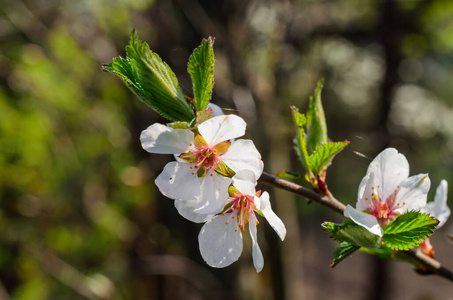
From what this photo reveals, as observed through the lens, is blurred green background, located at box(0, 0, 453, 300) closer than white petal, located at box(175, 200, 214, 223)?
No

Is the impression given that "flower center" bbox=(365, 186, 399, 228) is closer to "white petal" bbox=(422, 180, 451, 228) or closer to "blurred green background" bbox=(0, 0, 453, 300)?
"white petal" bbox=(422, 180, 451, 228)

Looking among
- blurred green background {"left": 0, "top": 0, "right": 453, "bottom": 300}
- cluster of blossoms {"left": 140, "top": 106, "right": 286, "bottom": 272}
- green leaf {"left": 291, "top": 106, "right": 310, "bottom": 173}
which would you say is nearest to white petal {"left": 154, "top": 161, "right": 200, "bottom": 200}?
cluster of blossoms {"left": 140, "top": 106, "right": 286, "bottom": 272}

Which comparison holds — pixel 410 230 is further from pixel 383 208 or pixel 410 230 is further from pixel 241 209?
pixel 241 209

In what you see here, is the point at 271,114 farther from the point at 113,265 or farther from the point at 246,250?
the point at 113,265

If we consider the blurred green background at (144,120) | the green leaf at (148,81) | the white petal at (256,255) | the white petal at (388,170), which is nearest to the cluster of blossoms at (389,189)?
the white petal at (388,170)

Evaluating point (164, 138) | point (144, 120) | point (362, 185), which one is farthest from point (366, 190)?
point (144, 120)

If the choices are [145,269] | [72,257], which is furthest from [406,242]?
[72,257]

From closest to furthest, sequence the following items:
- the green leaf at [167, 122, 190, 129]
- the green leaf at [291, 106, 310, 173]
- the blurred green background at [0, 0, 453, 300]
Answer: the green leaf at [167, 122, 190, 129] < the green leaf at [291, 106, 310, 173] < the blurred green background at [0, 0, 453, 300]
